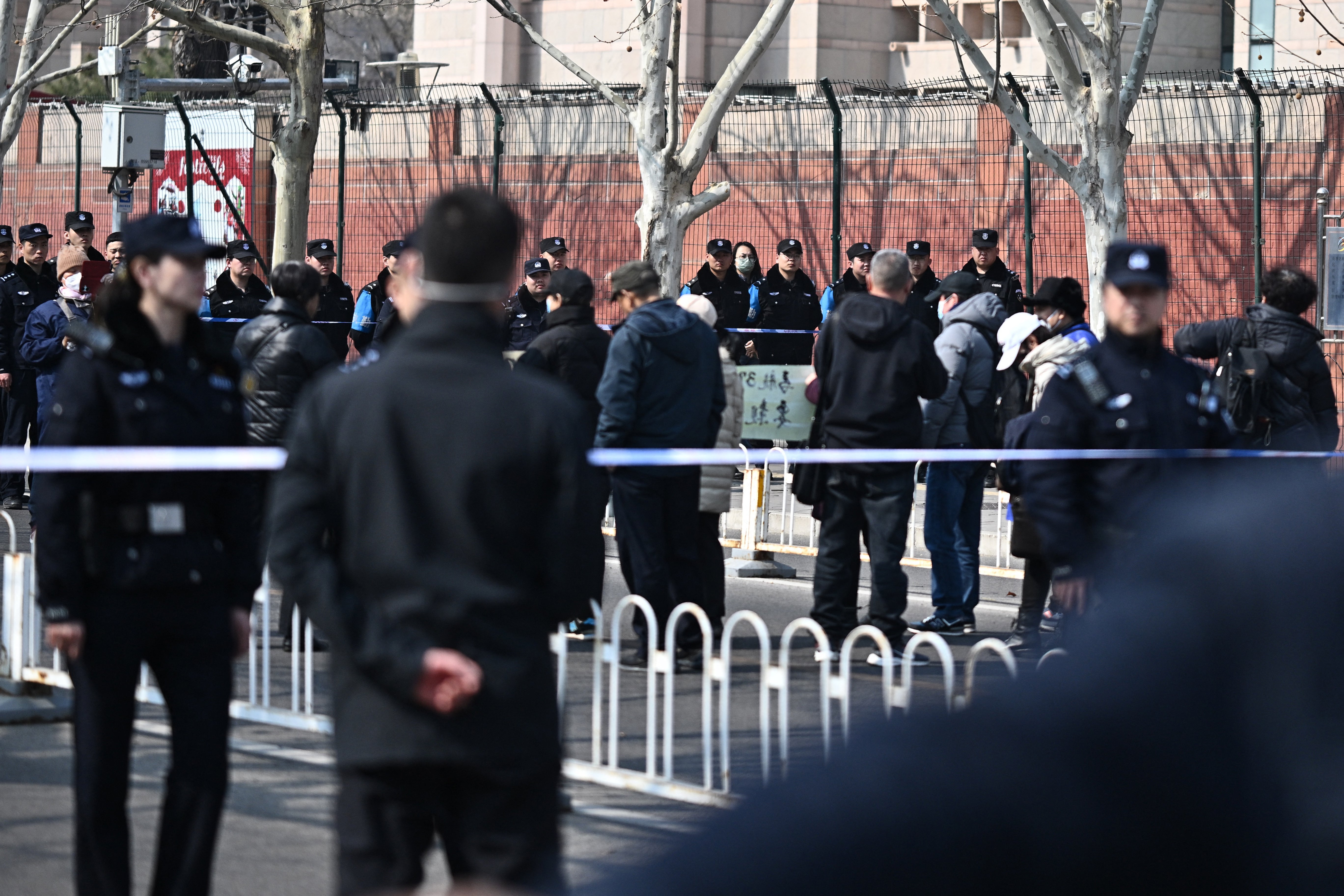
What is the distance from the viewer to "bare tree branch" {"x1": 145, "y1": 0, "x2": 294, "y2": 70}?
18.6 meters

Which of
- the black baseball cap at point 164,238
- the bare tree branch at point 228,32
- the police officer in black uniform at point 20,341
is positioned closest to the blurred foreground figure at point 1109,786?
the black baseball cap at point 164,238

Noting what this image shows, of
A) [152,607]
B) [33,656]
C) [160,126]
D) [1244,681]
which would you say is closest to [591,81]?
[160,126]

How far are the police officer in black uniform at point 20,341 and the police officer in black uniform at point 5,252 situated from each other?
0.05 m

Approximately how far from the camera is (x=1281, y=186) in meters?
18.1

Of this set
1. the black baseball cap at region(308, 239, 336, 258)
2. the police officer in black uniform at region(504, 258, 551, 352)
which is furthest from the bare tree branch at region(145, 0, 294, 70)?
the police officer in black uniform at region(504, 258, 551, 352)

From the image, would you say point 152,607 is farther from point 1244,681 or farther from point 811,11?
point 811,11

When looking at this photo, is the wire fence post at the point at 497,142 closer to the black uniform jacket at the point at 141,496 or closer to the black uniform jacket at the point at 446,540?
the black uniform jacket at the point at 141,496

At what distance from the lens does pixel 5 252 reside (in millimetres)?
14547

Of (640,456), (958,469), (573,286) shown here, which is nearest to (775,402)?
(958,469)

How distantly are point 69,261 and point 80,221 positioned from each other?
131cm

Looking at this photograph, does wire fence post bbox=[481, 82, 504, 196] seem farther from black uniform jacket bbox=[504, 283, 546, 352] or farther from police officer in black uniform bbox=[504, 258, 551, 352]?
police officer in black uniform bbox=[504, 258, 551, 352]

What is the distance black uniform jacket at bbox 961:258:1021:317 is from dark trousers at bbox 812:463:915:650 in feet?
21.2

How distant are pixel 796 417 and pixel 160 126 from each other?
7.81m

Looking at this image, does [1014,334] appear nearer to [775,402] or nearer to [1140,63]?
[775,402]
